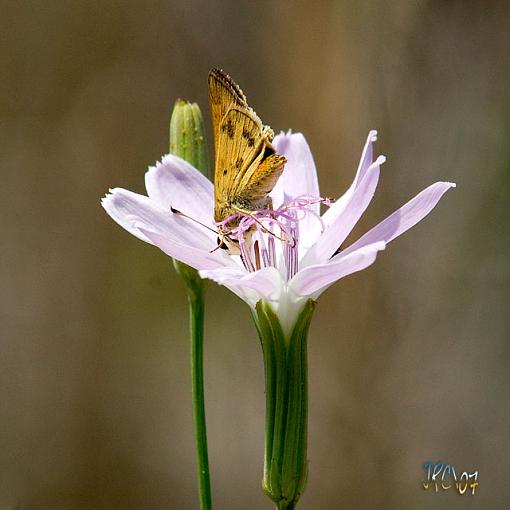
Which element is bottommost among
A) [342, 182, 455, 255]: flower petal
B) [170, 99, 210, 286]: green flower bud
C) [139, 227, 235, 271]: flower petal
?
[139, 227, 235, 271]: flower petal

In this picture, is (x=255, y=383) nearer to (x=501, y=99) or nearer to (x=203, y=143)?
(x=501, y=99)

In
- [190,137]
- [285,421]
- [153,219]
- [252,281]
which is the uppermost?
[190,137]

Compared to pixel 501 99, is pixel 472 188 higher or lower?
lower

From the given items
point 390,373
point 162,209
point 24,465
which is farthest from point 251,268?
point 24,465

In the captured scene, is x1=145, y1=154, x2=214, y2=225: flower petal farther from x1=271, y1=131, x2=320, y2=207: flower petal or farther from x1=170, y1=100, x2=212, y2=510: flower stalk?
x1=271, y1=131, x2=320, y2=207: flower petal

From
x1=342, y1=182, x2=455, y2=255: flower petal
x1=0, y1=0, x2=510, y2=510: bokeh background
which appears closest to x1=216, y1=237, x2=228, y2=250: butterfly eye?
x1=342, y1=182, x2=455, y2=255: flower petal

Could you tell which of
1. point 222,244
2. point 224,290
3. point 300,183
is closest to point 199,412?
point 222,244

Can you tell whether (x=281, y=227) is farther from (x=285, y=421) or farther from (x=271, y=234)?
(x=285, y=421)
